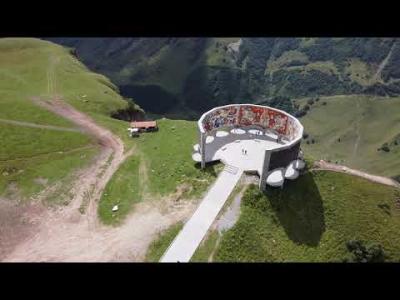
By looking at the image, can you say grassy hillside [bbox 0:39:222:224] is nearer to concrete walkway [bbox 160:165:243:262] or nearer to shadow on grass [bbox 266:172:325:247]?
concrete walkway [bbox 160:165:243:262]

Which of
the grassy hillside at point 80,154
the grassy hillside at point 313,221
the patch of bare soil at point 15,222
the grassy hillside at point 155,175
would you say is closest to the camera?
the grassy hillside at point 313,221

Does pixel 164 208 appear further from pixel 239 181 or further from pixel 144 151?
pixel 144 151

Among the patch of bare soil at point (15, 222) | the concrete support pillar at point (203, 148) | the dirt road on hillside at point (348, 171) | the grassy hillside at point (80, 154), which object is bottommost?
the patch of bare soil at point (15, 222)

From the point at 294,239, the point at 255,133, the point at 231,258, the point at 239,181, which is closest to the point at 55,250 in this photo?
the point at 231,258

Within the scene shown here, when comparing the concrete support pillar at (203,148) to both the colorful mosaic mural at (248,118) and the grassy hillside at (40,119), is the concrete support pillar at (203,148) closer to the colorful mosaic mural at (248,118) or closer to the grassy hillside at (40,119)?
the colorful mosaic mural at (248,118)

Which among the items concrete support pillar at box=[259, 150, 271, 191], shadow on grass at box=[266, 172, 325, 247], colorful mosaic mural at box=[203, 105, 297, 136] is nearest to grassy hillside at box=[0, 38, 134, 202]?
colorful mosaic mural at box=[203, 105, 297, 136]

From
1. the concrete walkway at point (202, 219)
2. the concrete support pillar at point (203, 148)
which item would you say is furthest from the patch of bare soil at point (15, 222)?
the concrete support pillar at point (203, 148)
